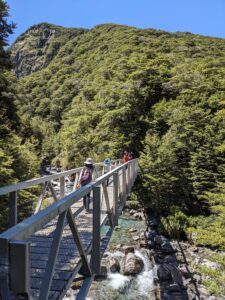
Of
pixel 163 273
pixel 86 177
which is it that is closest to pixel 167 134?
pixel 163 273

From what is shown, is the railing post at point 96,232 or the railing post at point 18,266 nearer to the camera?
the railing post at point 18,266

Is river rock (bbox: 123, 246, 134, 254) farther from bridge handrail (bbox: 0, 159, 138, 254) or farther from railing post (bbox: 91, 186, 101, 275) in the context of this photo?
bridge handrail (bbox: 0, 159, 138, 254)

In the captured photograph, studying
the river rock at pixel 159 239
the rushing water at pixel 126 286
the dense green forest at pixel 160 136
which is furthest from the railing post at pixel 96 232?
the river rock at pixel 159 239

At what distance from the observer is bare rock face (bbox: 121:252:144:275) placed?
1311 cm

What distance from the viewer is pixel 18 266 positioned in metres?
1.53

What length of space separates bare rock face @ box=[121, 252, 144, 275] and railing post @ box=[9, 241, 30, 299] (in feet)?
40.9

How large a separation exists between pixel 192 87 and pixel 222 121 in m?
7.31

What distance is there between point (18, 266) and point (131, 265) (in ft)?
41.8

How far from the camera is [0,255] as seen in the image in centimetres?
150

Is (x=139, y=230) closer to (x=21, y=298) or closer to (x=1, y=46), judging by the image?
(x=1, y=46)

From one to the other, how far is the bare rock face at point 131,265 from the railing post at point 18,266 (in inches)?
490

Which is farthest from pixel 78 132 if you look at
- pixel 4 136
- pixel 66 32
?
pixel 66 32

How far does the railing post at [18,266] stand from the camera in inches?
59.9

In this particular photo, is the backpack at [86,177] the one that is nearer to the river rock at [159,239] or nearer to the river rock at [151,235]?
the river rock at [159,239]
